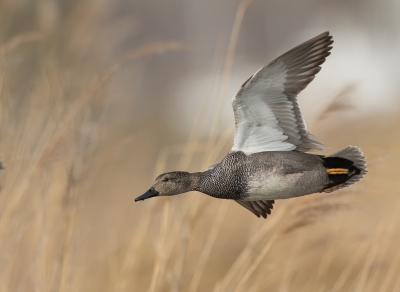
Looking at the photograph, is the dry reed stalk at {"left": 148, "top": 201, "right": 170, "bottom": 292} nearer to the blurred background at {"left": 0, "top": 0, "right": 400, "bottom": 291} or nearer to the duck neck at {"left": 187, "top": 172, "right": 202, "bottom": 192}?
the blurred background at {"left": 0, "top": 0, "right": 400, "bottom": 291}

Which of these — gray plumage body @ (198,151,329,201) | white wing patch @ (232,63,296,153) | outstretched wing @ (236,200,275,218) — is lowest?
outstretched wing @ (236,200,275,218)

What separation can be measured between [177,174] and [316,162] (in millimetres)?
438

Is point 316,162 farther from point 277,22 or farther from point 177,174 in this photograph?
point 277,22

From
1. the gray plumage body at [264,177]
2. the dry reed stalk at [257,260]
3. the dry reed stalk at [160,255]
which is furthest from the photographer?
the dry reed stalk at [160,255]

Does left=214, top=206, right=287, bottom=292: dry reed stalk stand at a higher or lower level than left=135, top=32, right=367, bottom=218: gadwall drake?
lower

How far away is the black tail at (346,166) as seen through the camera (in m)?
1.87

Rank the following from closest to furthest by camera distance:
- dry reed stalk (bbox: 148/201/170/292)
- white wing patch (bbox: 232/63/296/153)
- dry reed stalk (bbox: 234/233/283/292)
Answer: white wing patch (bbox: 232/63/296/153) < dry reed stalk (bbox: 234/233/283/292) < dry reed stalk (bbox: 148/201/170/292)

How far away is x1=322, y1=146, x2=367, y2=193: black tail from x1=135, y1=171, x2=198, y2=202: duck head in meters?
0.43

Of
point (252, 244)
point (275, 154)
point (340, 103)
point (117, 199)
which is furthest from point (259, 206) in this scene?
point (117, 199)

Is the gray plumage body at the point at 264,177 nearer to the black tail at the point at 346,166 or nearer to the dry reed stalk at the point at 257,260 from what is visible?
the black tail at the point at 346,166

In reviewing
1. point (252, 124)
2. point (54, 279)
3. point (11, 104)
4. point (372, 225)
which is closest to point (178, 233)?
point (54, 279)

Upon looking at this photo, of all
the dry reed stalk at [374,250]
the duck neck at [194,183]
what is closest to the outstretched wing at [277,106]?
the duck neck at [194,183]

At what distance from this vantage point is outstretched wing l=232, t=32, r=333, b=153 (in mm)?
1811

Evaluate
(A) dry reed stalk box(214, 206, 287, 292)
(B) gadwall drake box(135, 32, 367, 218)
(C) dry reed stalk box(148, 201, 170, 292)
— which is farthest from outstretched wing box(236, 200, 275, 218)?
(C) dry reed stalk box(148, 201, 170, 292)
